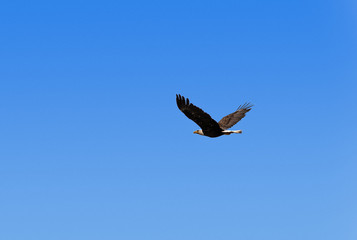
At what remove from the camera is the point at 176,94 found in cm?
2642

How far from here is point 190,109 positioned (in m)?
26.7

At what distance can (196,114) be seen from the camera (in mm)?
27125

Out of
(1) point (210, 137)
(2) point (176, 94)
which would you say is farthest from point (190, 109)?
(1) point (210, 137)

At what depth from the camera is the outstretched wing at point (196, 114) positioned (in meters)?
26.3

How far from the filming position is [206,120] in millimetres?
27734

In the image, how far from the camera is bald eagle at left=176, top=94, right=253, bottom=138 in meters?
26.4

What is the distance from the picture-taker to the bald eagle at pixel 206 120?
2644 centimetres

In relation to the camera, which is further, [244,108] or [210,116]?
[244,108]

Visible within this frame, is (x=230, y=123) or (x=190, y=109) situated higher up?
(x=230, y=123)

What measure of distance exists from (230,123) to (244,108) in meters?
1.56

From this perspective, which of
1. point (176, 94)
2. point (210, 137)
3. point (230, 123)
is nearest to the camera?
point (176, 94)

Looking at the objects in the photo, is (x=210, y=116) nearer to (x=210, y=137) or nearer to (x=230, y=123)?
(x=210, y=137)

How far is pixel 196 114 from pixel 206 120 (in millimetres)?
894

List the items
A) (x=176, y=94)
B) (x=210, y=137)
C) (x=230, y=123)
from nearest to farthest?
(x=176, y=94), (x=210, y=137), (x=230, y=123)
